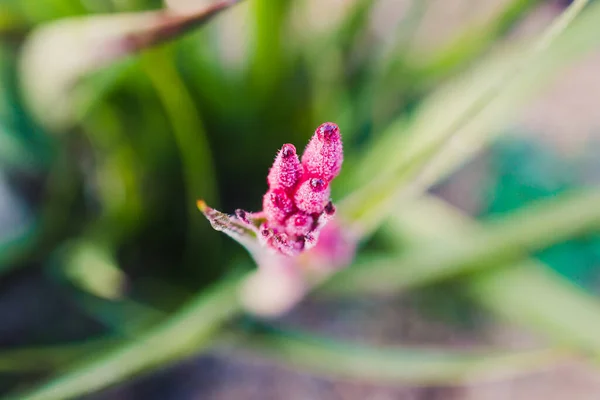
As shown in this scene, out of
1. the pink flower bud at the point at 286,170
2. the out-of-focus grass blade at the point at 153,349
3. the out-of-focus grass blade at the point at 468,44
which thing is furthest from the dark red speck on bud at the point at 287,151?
the out-of-focus grass blade at the point at 468,44

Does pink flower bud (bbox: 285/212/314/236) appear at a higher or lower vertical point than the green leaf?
lower

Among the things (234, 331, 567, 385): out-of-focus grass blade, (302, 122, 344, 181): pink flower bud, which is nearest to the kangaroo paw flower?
(302, 122, 344, 181): pink flower bud

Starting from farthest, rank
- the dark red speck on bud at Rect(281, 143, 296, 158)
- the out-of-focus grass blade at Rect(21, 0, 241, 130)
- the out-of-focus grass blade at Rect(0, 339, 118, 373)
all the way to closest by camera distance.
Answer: the out-of-focus grass blade at Rect(0, 339, 118, 373) → the out-of-focus grass blade at Rect(21, 0, 241, 130) → the dark red speck on bud at Rect(281, 143, 296, 158)

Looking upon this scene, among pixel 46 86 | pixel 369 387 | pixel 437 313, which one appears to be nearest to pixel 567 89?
pixel 437 313

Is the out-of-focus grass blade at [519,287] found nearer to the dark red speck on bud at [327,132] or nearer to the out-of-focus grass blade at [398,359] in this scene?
the out-of-focus grass blade at [398,359]

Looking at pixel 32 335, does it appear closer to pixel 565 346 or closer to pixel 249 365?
pixel 249 365

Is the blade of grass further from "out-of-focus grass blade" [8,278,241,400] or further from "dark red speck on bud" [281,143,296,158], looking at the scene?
"dark red speck on bud" [281,143,296,158]
